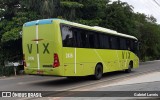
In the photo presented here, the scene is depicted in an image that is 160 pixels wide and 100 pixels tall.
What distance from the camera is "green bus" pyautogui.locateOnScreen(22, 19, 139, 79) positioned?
1577 centimetres

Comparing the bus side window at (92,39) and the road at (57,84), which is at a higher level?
the bus side window at (92,39)

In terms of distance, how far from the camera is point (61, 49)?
621 inches

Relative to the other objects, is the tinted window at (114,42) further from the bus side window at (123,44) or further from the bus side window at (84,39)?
the bus side window at (84,39)

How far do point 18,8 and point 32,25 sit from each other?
1515 centimetres

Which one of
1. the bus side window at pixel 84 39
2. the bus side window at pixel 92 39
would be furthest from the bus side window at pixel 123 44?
the bus side window at pixel 84 39

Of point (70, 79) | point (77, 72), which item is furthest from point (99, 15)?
point (77, 72)

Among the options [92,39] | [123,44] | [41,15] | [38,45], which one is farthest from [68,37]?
[41,15]

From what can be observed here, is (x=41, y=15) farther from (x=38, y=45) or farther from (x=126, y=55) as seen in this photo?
(x=38, y=45)

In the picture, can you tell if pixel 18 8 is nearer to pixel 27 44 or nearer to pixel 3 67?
pixel 3 67

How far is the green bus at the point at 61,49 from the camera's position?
15.8 metres

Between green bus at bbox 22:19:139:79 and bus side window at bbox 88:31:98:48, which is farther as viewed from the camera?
bus side window at bbox 88:31:98:48

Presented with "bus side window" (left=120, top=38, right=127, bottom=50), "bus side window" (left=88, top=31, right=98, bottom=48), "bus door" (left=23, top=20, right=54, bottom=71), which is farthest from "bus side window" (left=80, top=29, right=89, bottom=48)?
"bus side window" (left=120, top=38, right=127, bottom=50)

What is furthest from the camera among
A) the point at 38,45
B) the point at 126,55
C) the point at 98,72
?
the point at 126,55

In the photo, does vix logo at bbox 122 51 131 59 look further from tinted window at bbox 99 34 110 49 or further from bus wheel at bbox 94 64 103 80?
bus wheel at bbox 94 64 103 80
